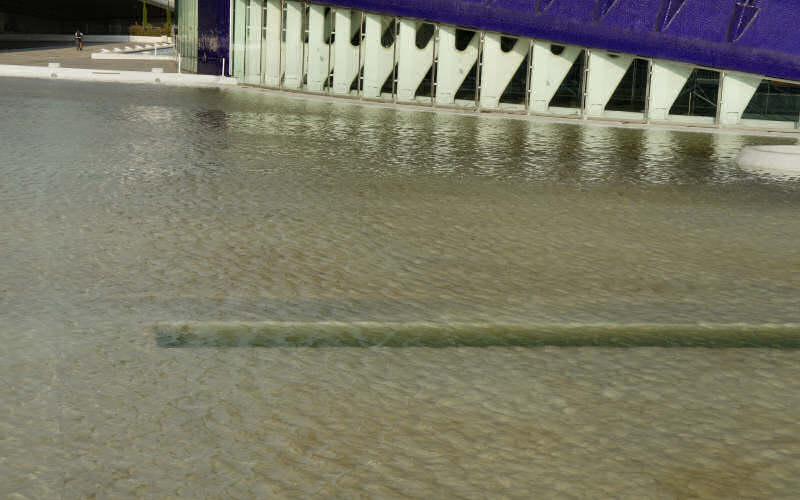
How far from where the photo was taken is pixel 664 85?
998 inches

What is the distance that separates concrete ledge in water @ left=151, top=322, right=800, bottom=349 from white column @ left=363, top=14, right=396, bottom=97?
24086mm

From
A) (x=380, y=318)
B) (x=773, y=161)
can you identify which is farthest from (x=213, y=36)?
(x=380, y=318)

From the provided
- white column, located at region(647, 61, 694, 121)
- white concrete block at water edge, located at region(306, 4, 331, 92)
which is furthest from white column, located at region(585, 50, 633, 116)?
white concrete block at water edge, located at region(306, 4, 331, 92)

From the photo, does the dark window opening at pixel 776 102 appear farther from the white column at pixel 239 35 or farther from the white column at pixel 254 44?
the white column at pixel 239 35

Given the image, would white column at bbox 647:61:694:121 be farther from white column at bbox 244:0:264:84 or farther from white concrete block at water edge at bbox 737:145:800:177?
white column at bbox 244:0:264:84

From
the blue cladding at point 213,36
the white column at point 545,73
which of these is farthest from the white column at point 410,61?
the blue cladding at point 213,36

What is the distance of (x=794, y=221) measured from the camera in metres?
10.2

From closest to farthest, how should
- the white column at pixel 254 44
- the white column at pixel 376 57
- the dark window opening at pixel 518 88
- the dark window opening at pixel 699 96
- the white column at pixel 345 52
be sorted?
the dark window opening at pixel 699 96
the dark window opening at pixel 518 88
the white column at pixel 376 57
the white column at pixel 345 52
the white column at pixel 254 44

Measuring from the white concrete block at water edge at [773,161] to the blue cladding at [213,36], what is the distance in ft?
77.7

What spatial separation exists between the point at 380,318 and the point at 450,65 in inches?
899

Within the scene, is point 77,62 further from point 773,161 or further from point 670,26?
point 773,161

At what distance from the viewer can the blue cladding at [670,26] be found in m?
23.9

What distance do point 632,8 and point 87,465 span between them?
77.1ft

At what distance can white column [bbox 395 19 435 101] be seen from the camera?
2862 cm
